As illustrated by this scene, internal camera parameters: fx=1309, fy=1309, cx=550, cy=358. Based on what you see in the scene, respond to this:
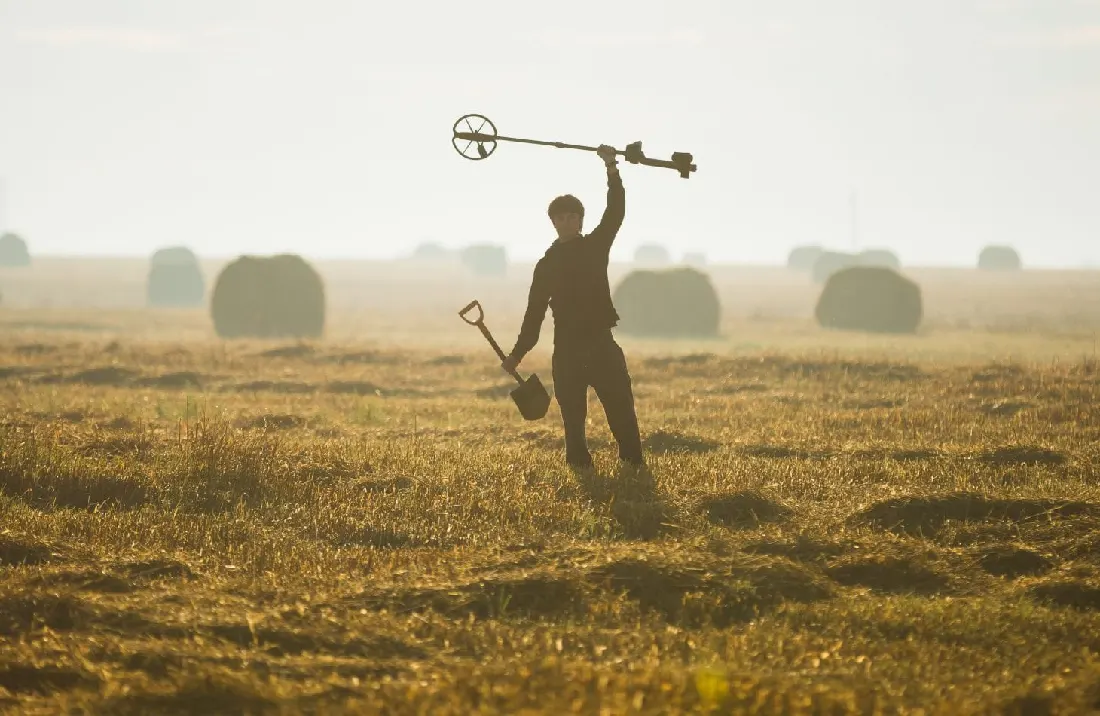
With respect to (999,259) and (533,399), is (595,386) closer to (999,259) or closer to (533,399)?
(533,399)

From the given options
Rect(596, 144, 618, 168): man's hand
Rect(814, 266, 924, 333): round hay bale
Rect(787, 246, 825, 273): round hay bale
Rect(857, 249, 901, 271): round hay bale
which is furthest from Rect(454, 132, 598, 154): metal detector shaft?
Rect(787, 246, 825, 273): round hay bale

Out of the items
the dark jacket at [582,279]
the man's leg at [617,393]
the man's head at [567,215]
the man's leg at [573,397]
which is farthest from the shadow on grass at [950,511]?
the man's head at [567,215]

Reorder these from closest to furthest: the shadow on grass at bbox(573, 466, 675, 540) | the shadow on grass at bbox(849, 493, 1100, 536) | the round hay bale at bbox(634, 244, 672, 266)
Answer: the shadow on grass at bbox(573, 466, 675, 540)
the shadow on grass at bbox(849, 493, 1100, 536)
the round hay bale at bbox(634, 244, 672, 266)

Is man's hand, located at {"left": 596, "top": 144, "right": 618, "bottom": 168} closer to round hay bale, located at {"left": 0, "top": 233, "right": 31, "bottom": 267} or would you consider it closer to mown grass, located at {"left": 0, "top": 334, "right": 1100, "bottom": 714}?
mown grass, located at {"left": 0, "top": 334, "right": 1100, "bottom": 714}

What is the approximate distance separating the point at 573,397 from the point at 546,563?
3.00m

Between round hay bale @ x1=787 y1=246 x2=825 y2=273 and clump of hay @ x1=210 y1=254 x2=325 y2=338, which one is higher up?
round hay bale @ x1=787 y1=246 x2=825 y2=273

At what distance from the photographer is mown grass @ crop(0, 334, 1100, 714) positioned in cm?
514

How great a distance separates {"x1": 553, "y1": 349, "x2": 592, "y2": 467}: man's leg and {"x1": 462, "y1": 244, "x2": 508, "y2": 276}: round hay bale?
12103 cm

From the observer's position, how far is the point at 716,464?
1088 centimetres

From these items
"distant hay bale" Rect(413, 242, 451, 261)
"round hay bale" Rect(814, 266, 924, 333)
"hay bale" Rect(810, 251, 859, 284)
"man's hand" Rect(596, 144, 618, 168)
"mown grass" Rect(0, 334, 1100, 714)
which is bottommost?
"mown grass" Rect(0, 334, 1100, 714)

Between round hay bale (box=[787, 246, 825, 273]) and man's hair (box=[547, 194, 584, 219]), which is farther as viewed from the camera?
round hay bale (box=[787, 246, 825, 273])

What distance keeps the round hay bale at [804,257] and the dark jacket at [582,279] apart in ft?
406

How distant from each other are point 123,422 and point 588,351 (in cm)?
672

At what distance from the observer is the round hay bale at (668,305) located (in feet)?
148
